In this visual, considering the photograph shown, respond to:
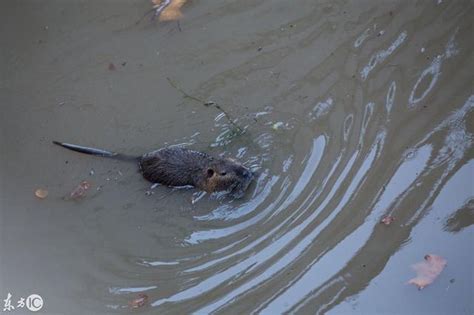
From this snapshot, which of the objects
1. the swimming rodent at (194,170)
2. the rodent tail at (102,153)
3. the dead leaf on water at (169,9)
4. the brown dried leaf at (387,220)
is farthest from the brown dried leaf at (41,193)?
the brown dried leaf at (387,220)

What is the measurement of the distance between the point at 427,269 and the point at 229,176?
→ 1.41m

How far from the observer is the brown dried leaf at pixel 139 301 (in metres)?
3.91

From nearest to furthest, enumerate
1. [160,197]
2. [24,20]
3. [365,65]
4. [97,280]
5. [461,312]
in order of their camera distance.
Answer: [461,312] → [97,280] → [160,197] → [365,65] → [24,20]

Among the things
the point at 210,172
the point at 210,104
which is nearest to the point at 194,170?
the point at 210,172

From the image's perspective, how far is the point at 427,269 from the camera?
3848mm

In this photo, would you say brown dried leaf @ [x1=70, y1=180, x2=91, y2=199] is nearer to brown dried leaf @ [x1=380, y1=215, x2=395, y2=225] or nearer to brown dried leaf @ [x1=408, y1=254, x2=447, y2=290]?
brown dried leaf @ [x1=380, y1=215, x2=395, y2=225]

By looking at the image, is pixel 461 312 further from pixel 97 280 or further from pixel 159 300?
pixel 97 280

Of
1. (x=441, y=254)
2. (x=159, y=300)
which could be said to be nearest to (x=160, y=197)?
(x=159, y=300)

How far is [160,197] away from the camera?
4406 mm

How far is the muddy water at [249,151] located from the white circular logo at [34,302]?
0.18 feet

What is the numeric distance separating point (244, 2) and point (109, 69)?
134 centimetres

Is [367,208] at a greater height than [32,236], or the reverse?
[367,208]

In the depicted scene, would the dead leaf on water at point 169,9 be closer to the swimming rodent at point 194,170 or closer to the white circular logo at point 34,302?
the swimming rodent at point 194,170

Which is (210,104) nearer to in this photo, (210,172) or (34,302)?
(210,172)
